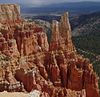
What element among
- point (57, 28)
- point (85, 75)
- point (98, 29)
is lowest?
point (98, 29)

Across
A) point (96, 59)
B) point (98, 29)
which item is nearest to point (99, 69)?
point (96, 59)

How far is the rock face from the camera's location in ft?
156

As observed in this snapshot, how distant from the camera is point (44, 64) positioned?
56094 millimetres

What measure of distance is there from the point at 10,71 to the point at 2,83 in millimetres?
6600

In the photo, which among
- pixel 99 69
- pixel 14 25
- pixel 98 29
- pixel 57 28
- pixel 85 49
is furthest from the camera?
pixel 98 29

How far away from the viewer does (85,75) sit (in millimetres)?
55125

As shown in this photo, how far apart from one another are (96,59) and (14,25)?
3943 centimetres

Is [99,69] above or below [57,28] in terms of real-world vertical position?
below

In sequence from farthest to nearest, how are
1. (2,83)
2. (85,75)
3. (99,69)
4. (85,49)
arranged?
(85,49) → (99,69) → (85,75) → (2,83)

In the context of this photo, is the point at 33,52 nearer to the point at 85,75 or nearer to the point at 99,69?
the point at 85,75

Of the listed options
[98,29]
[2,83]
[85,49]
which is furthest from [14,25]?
[98,29]

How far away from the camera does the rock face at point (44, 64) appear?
47625 millimetres

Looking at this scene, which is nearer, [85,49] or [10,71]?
[10,71]

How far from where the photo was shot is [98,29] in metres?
160
